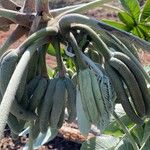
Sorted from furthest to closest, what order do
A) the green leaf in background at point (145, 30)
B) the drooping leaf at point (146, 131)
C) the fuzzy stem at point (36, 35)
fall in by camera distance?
the green leaf in background at point (145, 30), the drooping leaf at point (146, 131), the fuzzy stem at point (36, 35)

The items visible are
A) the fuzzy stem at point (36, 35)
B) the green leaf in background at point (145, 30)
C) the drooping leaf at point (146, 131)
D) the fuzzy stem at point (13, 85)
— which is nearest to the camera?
the fuzzy stem at point (13, 85)

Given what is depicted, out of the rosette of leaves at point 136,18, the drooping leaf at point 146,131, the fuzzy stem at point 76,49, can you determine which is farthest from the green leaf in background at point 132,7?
the fuzzy stem at point 76,49

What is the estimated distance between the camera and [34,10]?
1235 millimetres

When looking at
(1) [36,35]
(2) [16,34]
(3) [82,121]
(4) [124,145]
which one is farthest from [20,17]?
(4) [124,145]

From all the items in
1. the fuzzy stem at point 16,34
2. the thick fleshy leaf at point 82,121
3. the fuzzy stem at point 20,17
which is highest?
the fuzzy stem at point 20,17

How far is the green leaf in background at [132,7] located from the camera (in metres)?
1.50

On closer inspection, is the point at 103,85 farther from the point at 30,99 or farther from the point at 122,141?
the point at 122,141

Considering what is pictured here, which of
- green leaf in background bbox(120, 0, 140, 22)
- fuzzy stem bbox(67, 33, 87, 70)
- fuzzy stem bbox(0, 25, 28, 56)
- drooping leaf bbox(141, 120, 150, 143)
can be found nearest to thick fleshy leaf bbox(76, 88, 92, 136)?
fuzzy stem bbox(67, 33, 87, 70)

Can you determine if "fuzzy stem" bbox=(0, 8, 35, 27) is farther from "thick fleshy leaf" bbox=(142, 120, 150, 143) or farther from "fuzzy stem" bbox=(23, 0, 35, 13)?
"thick fleshy leaf" bbox=(142, 120, 150, 143)

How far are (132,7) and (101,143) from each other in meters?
0.44

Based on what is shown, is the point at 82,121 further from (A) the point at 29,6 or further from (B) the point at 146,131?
(B) the point at 146,131

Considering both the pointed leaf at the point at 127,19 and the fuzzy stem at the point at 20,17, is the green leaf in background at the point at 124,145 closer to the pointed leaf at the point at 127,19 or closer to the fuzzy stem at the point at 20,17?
the pointed leaf at the point at 127,19

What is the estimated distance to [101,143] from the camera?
63.5 inches

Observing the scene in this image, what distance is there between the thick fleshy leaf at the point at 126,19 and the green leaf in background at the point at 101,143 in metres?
0.36
